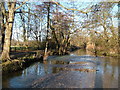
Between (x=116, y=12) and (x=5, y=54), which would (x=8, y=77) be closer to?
(x=5, y=54)

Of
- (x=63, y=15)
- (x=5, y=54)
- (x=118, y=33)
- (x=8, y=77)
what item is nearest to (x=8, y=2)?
(x=5, y=54)

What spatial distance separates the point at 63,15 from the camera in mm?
22844

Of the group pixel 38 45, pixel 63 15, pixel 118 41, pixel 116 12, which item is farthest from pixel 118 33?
pixel 38 45

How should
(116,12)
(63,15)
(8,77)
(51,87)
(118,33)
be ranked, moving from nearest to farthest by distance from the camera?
(51,87) < (8,77) < (116,12) < (118,33) < (63,15)

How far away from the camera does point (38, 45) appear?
36.2m

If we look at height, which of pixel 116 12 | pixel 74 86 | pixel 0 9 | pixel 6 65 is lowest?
pixel 74 86

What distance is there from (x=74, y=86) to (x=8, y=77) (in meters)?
4.24

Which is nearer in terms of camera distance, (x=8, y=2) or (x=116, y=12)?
(x=8, y=2)

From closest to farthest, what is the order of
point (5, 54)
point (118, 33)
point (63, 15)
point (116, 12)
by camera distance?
point (5, 54)
point (116, 12)
point (118, 33)
point (63, 15)

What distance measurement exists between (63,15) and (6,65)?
51.1 ft

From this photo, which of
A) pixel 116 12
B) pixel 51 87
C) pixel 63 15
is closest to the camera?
pixel 51 87

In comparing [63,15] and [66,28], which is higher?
[63,15]

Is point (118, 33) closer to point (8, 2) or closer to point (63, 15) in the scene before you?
point (63, 15)

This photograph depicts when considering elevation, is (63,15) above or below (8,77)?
above
